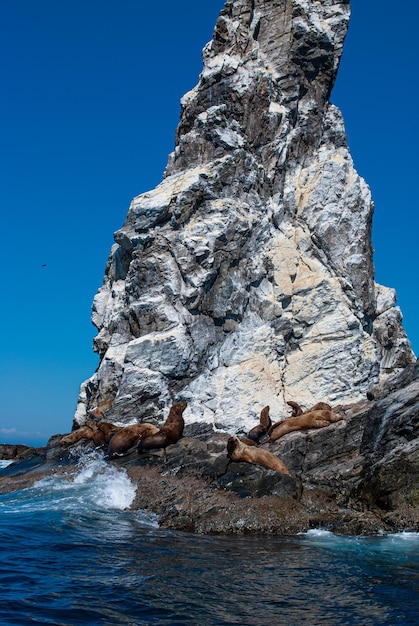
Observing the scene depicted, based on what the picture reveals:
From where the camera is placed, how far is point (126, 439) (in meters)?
18.0

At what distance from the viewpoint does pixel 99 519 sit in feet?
38.7

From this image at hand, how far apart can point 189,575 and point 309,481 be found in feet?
24.4

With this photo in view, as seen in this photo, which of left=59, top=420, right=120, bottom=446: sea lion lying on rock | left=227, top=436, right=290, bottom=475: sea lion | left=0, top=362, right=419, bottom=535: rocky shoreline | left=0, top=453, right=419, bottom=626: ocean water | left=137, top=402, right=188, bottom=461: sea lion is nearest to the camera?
left=0, top=453, right=419, bottom=626: ocean water

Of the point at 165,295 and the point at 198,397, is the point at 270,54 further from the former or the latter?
the point at 198,397

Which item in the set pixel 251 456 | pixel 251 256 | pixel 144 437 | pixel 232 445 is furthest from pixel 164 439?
pixel 251 256

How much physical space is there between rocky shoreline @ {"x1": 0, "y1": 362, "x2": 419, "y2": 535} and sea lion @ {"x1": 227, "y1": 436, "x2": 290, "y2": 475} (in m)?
0.24

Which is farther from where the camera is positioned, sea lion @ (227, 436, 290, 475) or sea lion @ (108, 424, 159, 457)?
sea lion @ (108, 424, 159, 457)

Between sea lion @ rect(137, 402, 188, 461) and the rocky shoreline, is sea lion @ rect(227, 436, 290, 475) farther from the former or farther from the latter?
sea lion @ rect(137, 402, 188, 461)

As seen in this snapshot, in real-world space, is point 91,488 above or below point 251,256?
below

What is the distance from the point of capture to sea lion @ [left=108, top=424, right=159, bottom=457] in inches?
696

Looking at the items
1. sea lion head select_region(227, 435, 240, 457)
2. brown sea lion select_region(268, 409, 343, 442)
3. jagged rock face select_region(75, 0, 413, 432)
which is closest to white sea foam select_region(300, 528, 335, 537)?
sea lion head select_region(227, 435, 240, 457)

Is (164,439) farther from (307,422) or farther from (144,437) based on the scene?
(307,422)

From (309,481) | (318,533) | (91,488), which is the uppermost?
(309,481)

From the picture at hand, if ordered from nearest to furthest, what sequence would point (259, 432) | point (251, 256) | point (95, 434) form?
point (95, 434) → point (259, 432) → point (251, 256)
